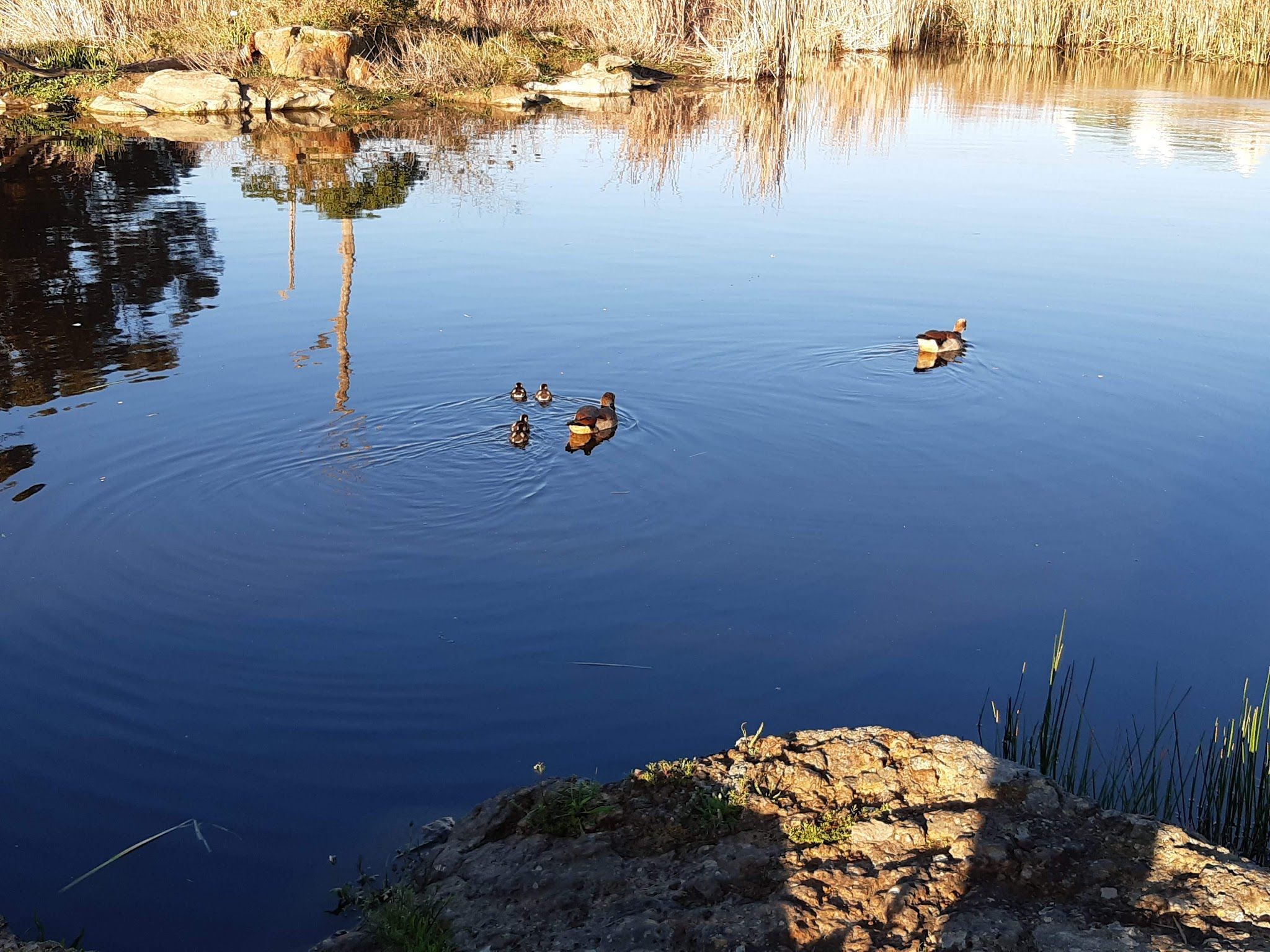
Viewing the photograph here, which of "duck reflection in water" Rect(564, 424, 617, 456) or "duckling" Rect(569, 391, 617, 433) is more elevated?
"duckling" Rect(569, 391, 617, 433)

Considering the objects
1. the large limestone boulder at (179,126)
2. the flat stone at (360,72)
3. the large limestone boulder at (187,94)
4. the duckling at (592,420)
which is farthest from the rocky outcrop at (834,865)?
the flat stone at (360,72)

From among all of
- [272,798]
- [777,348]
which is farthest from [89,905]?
[777,348]

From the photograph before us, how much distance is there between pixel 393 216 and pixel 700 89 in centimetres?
1622

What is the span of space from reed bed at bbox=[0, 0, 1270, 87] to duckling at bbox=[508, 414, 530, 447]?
22.8m

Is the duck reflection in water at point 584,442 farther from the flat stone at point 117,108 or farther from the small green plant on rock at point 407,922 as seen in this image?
the flat stone at point 117,108

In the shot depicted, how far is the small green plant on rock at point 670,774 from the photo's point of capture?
4471 mm

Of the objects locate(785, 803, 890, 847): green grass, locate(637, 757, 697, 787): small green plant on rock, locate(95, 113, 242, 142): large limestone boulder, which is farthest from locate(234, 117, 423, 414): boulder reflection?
locate(785, 803, 890, 847): green grass

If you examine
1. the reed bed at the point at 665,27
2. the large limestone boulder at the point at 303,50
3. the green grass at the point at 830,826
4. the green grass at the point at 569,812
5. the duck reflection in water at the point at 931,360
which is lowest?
the green grass at the point at 569,812

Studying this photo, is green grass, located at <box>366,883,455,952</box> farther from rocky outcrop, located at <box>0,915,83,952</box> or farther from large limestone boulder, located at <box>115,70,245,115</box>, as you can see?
large limestone boulder, located at <box>115,70,245,115</box>

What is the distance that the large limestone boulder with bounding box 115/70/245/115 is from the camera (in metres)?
27.0

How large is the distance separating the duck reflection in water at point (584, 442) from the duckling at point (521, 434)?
302mm

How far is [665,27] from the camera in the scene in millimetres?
33625

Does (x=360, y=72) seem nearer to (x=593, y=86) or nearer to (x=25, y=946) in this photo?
(x=593, y=86)

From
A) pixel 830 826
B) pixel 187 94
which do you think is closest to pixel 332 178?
pixel 187 94
